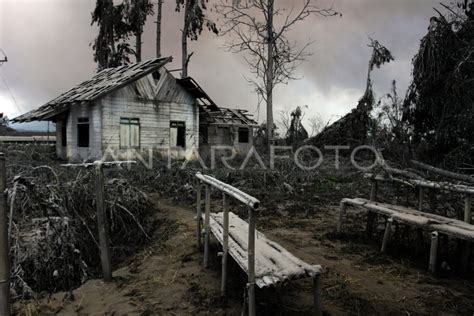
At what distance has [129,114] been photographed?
15.6 m

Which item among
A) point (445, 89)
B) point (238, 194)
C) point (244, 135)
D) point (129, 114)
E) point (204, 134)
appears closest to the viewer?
point (238, 194)

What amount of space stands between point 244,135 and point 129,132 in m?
7.98

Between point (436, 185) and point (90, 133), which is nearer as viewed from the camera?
point (436, 185)

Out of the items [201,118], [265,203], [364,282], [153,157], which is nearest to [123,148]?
[153,157]

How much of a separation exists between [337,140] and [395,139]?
7654 millimetres

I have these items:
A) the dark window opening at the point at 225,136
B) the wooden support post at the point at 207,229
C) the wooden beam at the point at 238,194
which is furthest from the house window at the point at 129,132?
the wooden support post at the point at 207,229

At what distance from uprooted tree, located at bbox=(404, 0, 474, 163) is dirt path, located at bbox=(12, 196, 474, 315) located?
3.91 meters

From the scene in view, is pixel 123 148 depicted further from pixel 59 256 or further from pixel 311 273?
pixel 311 273

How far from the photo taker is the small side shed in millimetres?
19856

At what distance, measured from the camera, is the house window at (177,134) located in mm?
17109

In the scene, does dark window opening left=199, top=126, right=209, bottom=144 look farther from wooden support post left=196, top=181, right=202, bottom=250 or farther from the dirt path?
wooden support post left=196, top=181, right=202, bottom=250

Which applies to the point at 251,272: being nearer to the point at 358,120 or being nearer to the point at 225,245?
the point at 225,245

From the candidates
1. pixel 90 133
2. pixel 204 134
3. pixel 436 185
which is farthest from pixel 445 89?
pixel 204 134

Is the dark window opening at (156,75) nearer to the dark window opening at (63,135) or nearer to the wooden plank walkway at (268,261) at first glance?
the dark window opening at (63,135)
